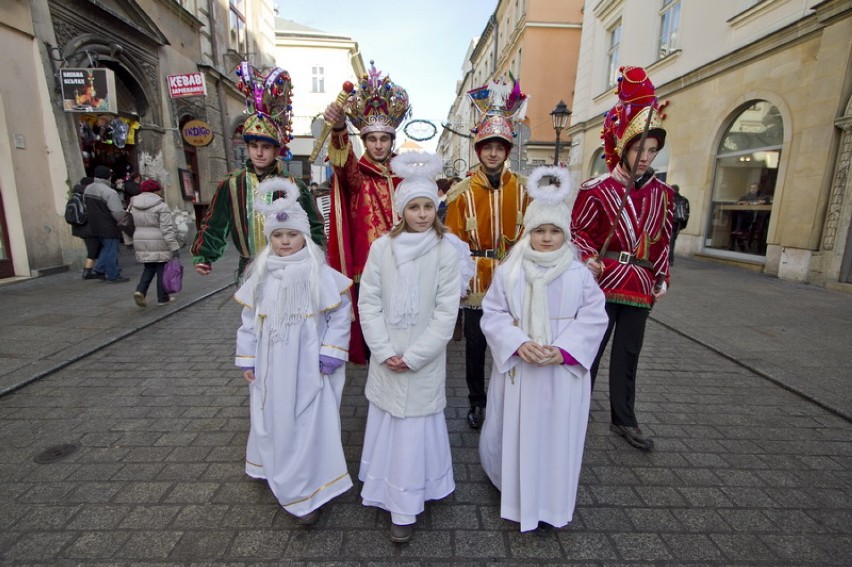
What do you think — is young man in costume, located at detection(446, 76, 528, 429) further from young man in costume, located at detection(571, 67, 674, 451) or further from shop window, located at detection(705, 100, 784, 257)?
shop window, located at detection(705, 100, 784, 257)

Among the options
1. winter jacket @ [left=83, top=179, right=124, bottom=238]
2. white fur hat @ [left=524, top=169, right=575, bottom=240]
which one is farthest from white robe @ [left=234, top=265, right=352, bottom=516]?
winter jacket @ [left=83, top=179, right=124, bottom=238]

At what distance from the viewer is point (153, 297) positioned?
6.68m

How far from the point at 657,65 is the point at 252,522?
15.2 meters

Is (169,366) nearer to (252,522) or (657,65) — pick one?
(252,522)

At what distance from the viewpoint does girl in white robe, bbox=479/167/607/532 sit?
203 cm

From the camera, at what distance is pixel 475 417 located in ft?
10.3

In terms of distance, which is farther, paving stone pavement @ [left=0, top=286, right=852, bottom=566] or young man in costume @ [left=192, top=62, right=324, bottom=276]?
young man in costume @ [left=192, top=62, right=324, bottom=276]

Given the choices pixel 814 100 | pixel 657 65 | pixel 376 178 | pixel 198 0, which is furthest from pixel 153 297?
pixel 657 65

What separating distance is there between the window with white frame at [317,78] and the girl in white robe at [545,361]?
3335 cm

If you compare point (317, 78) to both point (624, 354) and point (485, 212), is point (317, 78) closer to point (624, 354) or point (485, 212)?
point (485, 212)

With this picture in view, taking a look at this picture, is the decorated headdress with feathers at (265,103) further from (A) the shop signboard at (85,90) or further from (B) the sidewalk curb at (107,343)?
(A) the shop signboard at (85,90)

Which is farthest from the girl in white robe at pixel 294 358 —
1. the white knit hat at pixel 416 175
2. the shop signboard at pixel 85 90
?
the shop signboard at pixel 85 90

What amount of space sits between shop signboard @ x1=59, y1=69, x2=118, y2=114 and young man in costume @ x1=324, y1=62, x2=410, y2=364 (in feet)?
24.5

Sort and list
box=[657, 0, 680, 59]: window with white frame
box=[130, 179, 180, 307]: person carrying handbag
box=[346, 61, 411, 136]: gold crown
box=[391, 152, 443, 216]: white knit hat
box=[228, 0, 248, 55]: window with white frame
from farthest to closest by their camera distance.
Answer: box=[228, 0, 248, 55]: window with white frame
box=[657, 0, 680, 59]: window with white frame
box=[130, 179, 180, 307]: person carrying handbag
box=[346, 61, 411, 136]: gold crown
box=[391, 152, 443, 216]: white knit hat
